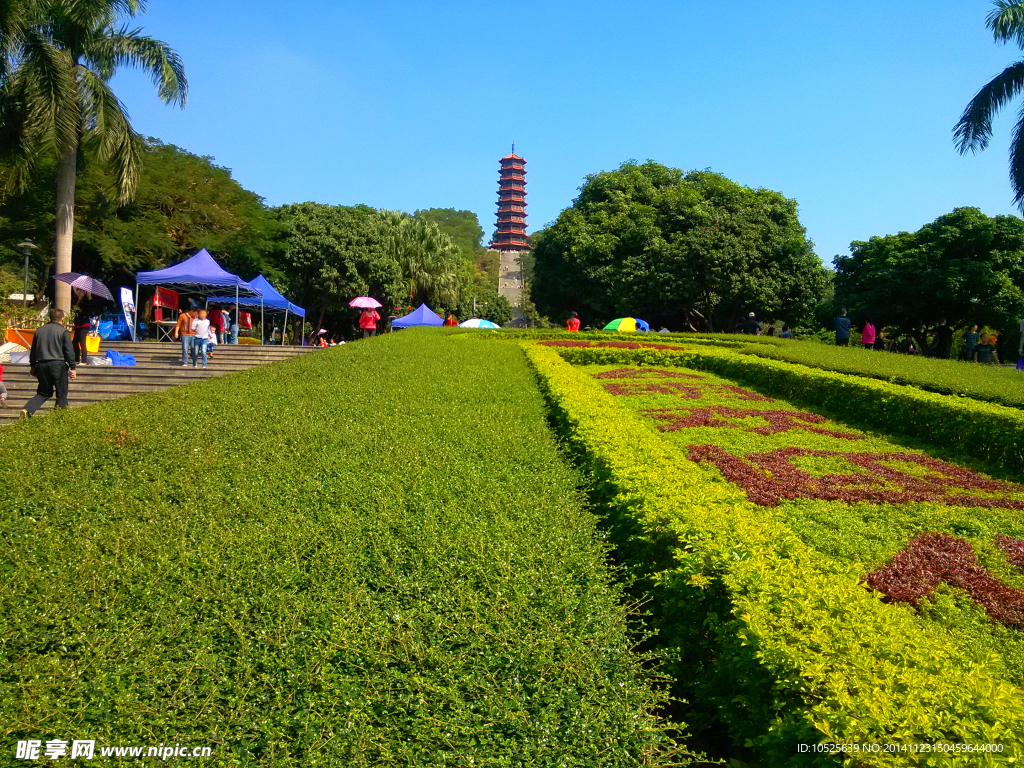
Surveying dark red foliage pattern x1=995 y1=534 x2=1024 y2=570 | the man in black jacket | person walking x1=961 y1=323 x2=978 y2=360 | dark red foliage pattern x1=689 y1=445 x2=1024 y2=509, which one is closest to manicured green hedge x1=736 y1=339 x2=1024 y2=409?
dark red foliage pattern x1=689 y1=445 x2=1024 y2=509

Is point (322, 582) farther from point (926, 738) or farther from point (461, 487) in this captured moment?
point (926, 738)

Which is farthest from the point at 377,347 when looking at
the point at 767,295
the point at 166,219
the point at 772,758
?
the point at 767,295

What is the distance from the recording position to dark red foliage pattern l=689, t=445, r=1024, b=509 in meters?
5.72

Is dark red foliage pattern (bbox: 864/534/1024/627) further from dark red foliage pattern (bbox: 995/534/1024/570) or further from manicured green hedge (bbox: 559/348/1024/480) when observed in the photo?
manicured green hedge (bbox: 559/348/1024/480)

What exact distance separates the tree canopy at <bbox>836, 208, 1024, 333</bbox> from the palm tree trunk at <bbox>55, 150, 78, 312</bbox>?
27336 millimetres

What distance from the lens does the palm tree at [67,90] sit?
1633cm

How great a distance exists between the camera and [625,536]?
396cm

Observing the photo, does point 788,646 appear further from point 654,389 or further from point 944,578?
point 654,389

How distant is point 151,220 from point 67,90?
8.10 meters

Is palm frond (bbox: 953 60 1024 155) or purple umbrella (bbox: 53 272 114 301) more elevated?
palm frond (bbox: 953 60 1024 155)

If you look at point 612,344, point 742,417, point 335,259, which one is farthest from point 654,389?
point 335,259

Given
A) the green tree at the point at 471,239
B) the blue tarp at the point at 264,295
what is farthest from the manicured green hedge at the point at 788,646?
the green tree at the point at 471,239

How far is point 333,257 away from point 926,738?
33716mm

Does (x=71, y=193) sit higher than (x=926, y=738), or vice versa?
(x=71, y=193)
